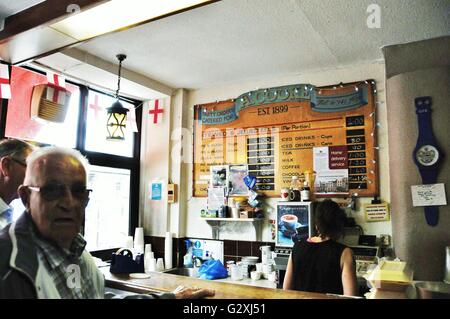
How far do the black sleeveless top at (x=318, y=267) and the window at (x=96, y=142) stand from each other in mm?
1095

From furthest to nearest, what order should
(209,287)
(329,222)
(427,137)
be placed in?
(427,137), (329,222), (209,287)

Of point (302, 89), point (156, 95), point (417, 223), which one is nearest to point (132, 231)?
point (156, 95)

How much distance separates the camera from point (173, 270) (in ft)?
11.6

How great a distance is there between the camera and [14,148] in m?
0.98

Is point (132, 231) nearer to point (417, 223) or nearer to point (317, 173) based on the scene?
point (317, 173)

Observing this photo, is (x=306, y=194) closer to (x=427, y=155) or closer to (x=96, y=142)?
(x=427, y=155)

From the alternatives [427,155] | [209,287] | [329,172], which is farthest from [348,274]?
[329,172]

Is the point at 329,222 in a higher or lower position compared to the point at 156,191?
lower

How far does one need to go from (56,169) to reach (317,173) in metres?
2.69

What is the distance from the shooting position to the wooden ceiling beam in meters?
1.59

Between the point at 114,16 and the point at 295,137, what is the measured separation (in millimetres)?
2092

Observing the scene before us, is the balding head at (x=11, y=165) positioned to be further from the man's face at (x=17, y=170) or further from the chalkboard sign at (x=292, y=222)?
the chalkboard sign at (x=292, y=222)

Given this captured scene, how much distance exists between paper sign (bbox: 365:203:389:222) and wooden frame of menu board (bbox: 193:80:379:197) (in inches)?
4.4

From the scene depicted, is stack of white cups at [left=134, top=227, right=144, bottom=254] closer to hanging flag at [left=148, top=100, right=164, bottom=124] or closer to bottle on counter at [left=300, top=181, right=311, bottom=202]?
hanging flag at [left=148, top=100, right=164, bottom=124]
